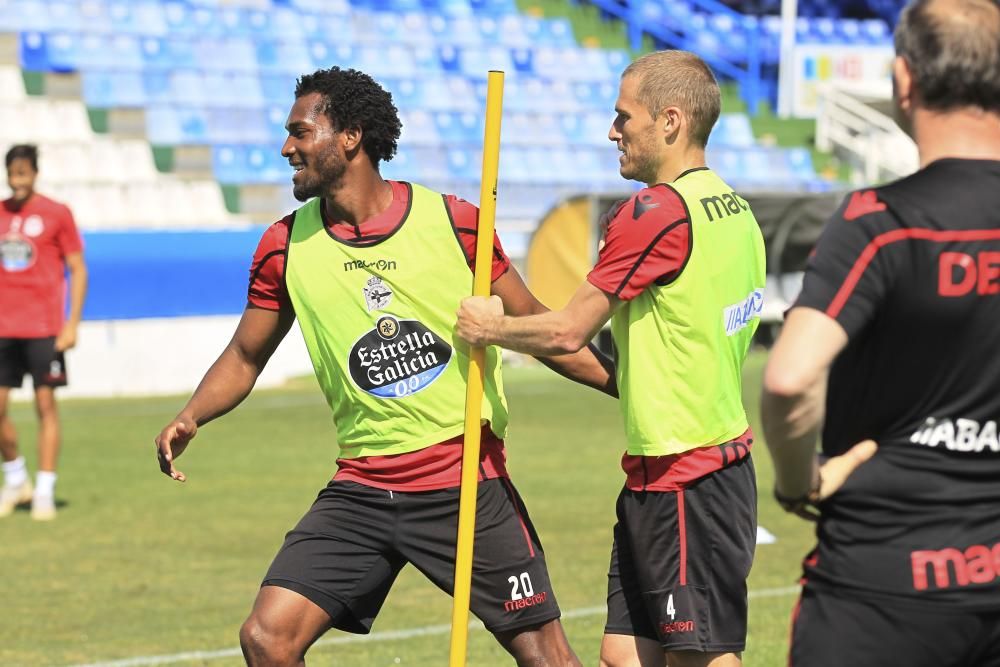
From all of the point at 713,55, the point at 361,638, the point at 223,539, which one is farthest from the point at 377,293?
the point at 713,55

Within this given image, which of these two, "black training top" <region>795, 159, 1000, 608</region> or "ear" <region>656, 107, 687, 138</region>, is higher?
"ear" <region>656, 107, 687, 138</region>

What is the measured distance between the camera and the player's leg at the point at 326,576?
4.69 m

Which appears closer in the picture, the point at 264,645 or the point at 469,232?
the point at 264,645

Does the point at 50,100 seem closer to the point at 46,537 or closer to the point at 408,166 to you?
the point at 408,166

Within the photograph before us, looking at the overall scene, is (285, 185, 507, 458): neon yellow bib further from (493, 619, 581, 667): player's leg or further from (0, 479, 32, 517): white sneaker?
(0, 479, 32, 517): white sneaker

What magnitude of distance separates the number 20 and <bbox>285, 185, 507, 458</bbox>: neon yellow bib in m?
0.47

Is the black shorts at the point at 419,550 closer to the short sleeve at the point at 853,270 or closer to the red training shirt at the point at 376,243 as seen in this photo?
the red training shirt at the point at 376,243

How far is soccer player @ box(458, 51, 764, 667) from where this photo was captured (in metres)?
4.52

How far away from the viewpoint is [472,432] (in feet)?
15.6

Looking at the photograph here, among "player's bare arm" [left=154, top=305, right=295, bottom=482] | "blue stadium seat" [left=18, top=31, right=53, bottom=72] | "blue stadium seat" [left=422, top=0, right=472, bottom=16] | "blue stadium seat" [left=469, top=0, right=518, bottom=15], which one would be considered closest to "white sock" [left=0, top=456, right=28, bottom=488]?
"player's bare arm" [left=154, top=305, right=295, bottom=482]

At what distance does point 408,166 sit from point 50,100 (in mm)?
5418

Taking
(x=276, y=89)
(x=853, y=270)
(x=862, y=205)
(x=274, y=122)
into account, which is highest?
(x=862, y=205)

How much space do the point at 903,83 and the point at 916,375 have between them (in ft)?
1.83

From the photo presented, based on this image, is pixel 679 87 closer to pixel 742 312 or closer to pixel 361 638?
pixel 742 312
